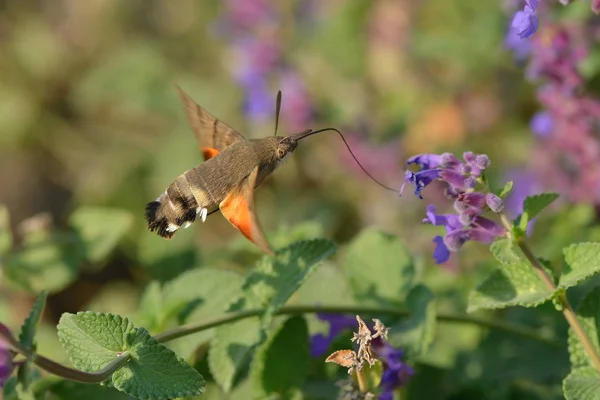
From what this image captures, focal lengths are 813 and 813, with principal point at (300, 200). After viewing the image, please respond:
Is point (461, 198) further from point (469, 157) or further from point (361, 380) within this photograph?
point (361, 380)

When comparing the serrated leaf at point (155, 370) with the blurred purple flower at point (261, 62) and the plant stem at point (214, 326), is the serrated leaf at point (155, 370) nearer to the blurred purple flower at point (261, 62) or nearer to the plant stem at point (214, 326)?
the plant stem at point (214, 326)

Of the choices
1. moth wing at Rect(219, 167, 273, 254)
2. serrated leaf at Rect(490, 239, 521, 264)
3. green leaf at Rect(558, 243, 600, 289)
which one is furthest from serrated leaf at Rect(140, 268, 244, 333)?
green leaf at Rect(558, 243, 600, 289)

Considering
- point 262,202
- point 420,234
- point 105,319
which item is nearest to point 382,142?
point 420,234

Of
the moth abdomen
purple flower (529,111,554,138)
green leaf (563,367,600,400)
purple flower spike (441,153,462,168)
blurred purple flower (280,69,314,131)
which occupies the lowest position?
green leaf (563,367,600,400)

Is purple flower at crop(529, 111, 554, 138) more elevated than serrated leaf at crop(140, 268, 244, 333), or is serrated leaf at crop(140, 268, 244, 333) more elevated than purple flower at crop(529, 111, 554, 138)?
purple flower at crop(529, 111, 554, 138)

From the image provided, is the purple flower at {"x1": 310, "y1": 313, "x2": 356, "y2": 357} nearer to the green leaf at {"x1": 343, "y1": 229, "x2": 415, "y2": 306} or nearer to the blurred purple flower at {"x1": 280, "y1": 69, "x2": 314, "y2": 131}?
the green leaf at {"x1": 343, "y1": 229, "x2": 415, "y2": 306}

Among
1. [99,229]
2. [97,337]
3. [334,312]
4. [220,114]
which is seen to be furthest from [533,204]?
[220,114]

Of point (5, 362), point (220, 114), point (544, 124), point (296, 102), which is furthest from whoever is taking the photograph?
point (220, 114)

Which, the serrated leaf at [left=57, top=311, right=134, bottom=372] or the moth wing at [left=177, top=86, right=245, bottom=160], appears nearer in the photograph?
the serrated leaf at [left=57, top=311, right=134, bottom=372]
